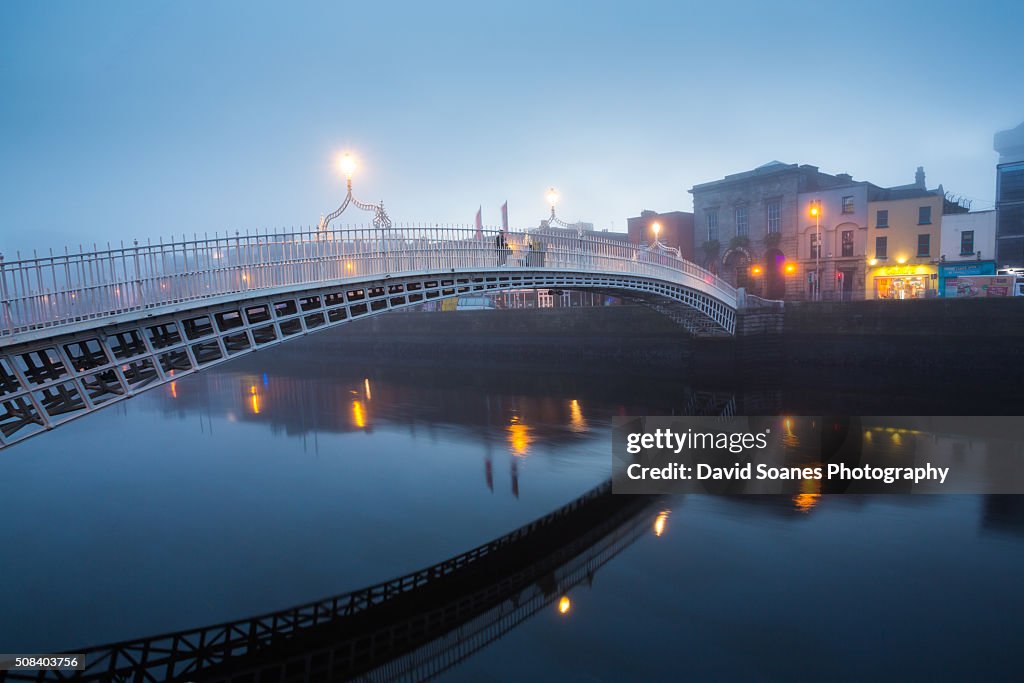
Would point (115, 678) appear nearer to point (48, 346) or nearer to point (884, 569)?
point (48, 346)

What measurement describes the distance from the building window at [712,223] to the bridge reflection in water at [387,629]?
110 ft

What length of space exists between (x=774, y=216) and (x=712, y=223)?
412cm

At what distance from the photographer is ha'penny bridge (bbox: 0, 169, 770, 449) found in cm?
764

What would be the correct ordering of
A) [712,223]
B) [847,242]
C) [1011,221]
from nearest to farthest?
[1011,221] → [847,242] → [712,223]

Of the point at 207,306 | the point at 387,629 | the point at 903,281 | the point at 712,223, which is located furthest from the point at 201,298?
the point at 712,223

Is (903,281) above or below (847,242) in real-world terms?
below

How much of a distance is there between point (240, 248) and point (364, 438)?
7669 millimetres

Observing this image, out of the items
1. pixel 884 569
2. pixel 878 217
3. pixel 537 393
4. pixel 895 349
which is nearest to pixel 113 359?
pixel 884 569

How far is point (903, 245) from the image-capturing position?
31203 millimetres

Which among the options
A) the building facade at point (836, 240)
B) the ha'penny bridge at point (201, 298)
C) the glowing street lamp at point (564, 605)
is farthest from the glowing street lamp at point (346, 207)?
the building facade at point (836, 240)

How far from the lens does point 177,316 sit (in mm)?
9047

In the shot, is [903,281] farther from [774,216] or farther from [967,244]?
[774,216]

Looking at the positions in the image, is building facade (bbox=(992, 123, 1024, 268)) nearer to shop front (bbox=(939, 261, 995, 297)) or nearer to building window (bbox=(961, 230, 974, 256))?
shop front (bbox=(939, 261, 995, 297))

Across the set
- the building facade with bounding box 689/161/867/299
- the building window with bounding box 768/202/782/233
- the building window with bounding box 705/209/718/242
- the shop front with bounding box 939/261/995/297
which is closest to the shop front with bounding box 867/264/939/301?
the shop front with bounding box 939/261/995/297
